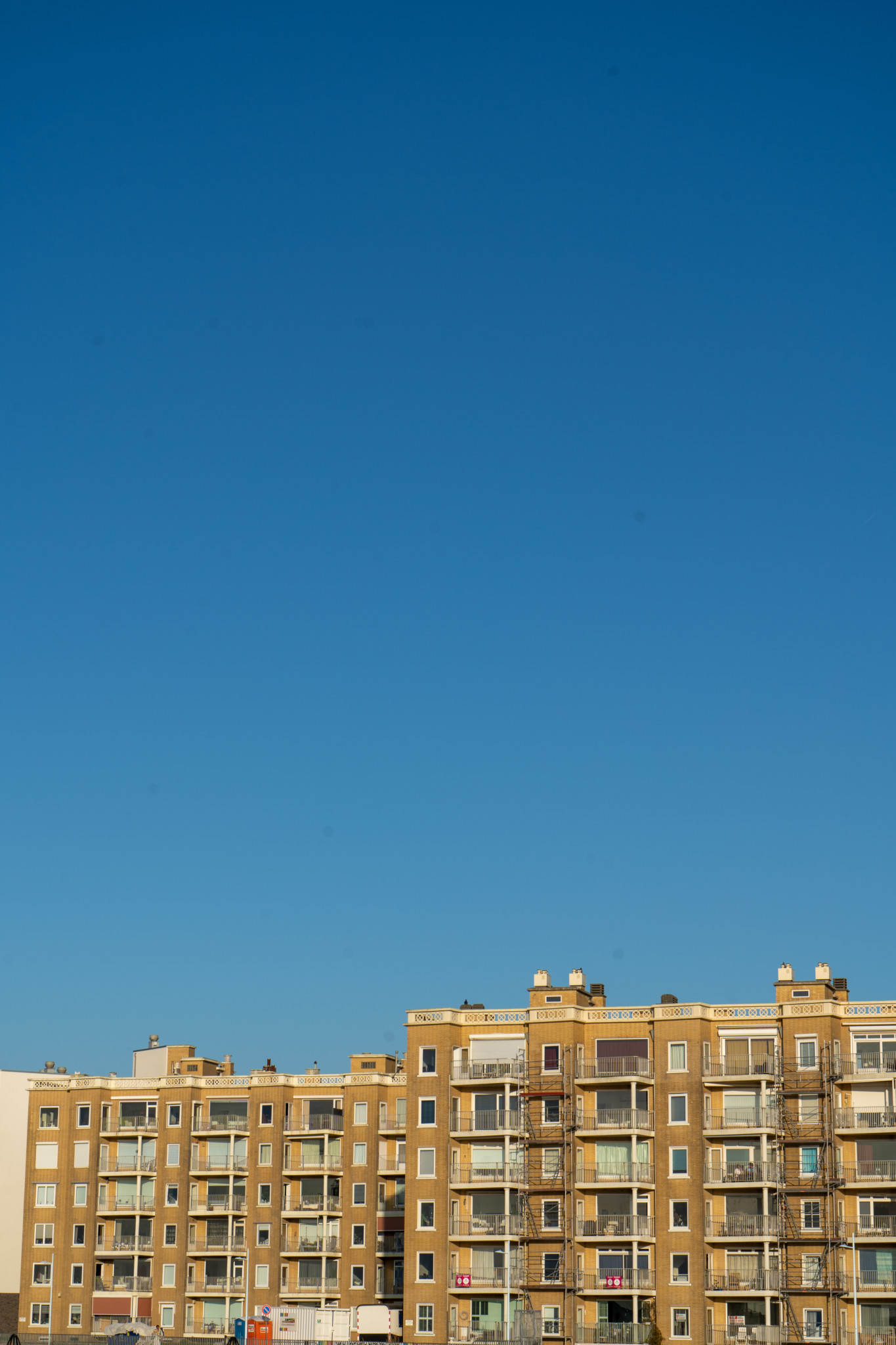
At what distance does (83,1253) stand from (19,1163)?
Answer: 15.5 meters

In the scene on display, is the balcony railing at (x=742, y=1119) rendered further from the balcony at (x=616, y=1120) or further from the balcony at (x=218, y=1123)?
the balcony at (x=218, y=1123)

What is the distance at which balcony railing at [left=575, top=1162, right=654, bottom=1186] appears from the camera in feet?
335

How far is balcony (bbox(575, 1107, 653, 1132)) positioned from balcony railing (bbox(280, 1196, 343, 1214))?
23.5 m

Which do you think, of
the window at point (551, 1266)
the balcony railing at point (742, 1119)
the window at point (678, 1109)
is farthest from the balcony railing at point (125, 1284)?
the balcony railing at point (742, 1119)

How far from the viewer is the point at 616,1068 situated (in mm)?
103875

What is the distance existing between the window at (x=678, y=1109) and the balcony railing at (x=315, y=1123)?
2730 centimetres

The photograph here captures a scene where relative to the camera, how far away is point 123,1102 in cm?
12719

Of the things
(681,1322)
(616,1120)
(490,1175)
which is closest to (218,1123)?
(490,1175)

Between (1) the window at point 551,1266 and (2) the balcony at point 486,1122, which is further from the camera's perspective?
(2) the balcony at point 486,1122

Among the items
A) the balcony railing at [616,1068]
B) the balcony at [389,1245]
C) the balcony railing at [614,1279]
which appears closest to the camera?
the balcony railing at [614,1279]

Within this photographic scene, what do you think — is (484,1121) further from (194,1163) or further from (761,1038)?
(194,1163)

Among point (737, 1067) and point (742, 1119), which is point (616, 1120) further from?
point (737, 1067)

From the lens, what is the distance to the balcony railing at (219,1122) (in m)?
123

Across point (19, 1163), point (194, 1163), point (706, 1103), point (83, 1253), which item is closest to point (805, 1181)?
point (706, 1103)
